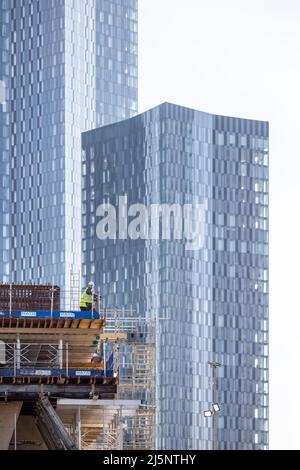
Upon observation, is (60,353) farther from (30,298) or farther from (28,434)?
(30,298)

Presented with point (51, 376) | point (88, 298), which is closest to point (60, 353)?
point (88, 298)

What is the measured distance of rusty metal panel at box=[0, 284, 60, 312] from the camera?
3413 inches

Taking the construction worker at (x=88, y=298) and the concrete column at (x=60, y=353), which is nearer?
the construction worker at (x=88, y=298)

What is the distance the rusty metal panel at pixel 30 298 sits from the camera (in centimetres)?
8669

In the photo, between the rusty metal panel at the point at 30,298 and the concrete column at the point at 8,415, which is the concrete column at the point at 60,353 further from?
the concrete column at the point at 8,415

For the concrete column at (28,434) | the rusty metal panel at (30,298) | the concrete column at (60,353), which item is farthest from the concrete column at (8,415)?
the rusty metal panel at (30,298)

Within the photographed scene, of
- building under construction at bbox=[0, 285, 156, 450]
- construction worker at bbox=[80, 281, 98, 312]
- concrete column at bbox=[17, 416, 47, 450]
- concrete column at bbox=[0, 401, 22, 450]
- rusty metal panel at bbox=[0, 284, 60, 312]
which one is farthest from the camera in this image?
rusty metal panel at bbox=[0, 284, 60, 312]

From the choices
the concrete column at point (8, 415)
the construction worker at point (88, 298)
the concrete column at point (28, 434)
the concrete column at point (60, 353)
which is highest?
the construction worker at point (88, 298)

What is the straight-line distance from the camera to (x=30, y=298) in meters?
87.6

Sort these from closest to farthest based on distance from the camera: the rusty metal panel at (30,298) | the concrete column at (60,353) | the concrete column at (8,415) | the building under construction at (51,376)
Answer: the concrete column at (8,415) < the building under construction at (51,376) < the concrete column at (60,353) < the rusty metal panel at (30,298)

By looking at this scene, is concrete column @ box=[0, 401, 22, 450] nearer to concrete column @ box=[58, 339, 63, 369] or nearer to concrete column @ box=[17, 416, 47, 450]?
concrete column @ box=[17, 416, 47, 450]

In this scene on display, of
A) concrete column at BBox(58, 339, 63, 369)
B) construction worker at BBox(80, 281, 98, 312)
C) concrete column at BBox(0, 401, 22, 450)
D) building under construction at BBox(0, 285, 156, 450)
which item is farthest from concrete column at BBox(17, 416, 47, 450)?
construction worker at BBox(80, 281, 98, 312)
